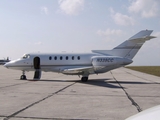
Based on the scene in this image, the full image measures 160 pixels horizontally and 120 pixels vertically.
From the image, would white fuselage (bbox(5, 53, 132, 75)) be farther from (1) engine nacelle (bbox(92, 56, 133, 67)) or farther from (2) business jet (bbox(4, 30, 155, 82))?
(1) engine nacelle (bbox(92, 56, 133, 67))

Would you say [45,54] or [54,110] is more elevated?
[45,54]

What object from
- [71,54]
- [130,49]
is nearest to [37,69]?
[71,54]

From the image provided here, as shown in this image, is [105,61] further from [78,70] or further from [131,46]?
[131,46]

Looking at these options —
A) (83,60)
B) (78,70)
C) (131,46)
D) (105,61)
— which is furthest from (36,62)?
(131,46)

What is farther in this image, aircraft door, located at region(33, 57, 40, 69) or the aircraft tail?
aircraft door, located at region(33, 57, 40, 69)

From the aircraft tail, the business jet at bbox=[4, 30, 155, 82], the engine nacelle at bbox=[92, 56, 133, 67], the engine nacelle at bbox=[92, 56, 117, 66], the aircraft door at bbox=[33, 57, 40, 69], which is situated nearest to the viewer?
the engine nacelle at bbox=[92, 56, 133, 67]

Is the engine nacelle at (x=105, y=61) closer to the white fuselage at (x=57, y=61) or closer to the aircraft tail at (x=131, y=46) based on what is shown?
the white fuselage at (x=57, y=61)

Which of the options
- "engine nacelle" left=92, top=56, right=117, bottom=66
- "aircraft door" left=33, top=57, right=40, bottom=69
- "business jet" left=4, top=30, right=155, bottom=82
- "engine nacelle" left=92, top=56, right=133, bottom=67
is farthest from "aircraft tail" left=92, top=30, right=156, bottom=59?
"aircraft door" left=33, top=57, right=40, bottom=69

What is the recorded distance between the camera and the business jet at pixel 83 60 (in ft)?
64.5

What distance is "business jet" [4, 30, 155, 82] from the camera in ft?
64.5

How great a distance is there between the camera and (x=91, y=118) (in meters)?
6.49

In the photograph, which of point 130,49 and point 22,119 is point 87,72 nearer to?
point 130,49

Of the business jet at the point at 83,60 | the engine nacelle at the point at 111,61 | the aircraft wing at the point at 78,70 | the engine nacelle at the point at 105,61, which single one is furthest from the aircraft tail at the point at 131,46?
the aircraft wing at the point at 78,70

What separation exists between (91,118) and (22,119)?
77.5 inches
